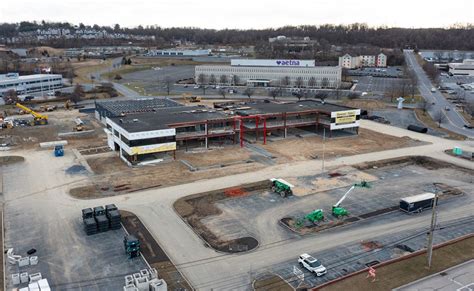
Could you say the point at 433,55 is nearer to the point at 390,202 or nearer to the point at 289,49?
the point at 289,49

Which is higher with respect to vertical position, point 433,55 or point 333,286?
point 433,55

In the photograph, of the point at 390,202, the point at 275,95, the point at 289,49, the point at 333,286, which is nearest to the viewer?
the point at 333,286

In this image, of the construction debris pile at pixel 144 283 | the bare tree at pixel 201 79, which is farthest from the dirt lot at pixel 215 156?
the bare tree at pixel 201 79

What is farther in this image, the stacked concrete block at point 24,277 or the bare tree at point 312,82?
the bare tree at point 312,82

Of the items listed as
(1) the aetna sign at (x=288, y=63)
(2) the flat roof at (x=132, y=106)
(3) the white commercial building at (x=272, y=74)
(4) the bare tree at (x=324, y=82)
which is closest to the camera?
(2) the flat roof at (x=132, y=106)

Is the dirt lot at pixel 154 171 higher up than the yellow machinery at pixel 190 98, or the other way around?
the yellow machinery at pixel 190 98

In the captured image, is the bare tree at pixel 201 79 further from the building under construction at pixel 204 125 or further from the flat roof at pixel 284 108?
the flat roof at pixel 284 108

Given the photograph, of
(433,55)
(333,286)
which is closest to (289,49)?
(433,55)
